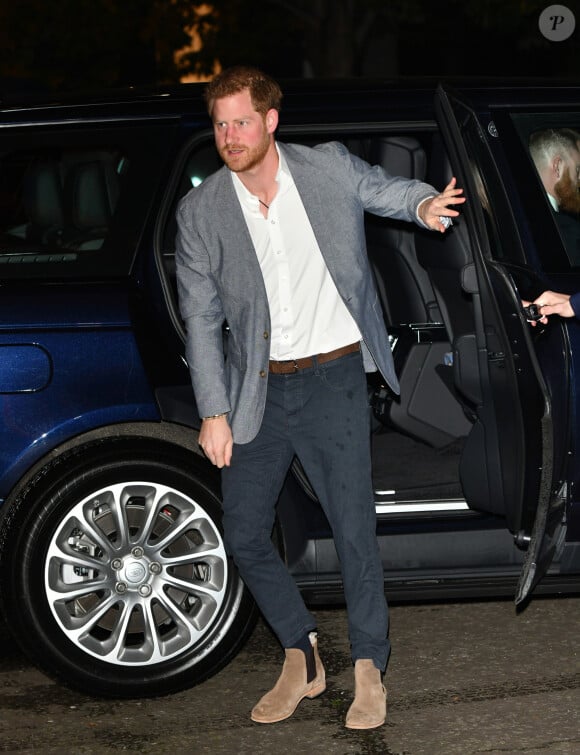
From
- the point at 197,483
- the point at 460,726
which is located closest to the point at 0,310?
the point at 197,483

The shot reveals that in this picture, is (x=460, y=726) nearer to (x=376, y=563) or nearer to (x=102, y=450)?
(x=376, y=563)

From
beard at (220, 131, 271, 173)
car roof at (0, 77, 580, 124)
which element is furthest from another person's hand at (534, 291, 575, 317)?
beard at (220, 131, 271, 173)

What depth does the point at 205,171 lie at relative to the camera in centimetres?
581

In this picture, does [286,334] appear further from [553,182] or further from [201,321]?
[553,182]

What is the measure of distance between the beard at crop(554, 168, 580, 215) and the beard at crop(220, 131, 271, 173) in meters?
1.08

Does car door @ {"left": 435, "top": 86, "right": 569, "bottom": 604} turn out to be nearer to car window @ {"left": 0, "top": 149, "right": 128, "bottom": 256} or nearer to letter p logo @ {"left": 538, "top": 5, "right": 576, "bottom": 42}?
car window @ {"left": 0, "top": 149, "right": 128, "bottom": 256}

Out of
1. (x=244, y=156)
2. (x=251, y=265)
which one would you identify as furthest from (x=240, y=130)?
(x=251, y=265)

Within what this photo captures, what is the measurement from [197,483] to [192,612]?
43 centimetres

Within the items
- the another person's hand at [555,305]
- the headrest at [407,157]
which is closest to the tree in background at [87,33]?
the headrest at [407,157]

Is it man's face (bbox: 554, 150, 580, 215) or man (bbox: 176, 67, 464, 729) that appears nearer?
man (bbox: 176, 67, 464, 729)

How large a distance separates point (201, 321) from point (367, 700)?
4.00ft

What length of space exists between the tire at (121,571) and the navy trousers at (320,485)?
211 mm

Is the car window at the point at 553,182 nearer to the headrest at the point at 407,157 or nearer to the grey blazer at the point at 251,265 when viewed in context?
the grey blazer at the point at 251,265

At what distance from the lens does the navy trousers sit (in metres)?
4.29
